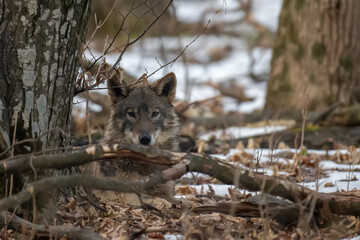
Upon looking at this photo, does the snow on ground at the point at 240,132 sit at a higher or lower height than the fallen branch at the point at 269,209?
higher

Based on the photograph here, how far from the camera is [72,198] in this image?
5.39m

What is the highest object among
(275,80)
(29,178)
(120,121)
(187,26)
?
(187,26)

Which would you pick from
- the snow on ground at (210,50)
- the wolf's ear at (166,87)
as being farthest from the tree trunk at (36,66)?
the snow on ground at (210,50)

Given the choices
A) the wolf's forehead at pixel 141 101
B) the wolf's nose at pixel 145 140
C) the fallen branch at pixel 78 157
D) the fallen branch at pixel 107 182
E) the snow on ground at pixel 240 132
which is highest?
the wolf's forehead at pixel 141 101

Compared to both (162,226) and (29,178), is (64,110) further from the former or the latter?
(162,226)

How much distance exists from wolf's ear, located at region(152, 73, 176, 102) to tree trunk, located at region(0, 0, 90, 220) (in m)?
2.39

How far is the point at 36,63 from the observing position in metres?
5.07

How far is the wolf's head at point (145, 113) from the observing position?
7419 mm

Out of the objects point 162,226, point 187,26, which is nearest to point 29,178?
point 162,226

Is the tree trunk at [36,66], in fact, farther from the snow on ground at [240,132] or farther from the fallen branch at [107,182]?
the snow on ground at [240,132]

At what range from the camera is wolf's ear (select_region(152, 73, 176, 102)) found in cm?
758

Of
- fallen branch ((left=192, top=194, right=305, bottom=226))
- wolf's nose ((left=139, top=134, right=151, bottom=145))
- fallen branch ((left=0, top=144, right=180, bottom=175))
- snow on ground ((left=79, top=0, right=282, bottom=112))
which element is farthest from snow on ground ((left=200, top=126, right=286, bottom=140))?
fallen branch ((left=0, top=144, right=180, bottom=175))

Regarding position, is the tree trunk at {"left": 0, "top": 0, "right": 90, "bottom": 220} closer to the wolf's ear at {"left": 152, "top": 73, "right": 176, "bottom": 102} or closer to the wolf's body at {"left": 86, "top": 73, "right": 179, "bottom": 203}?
the wolf's body at {"left": 86, "top": 73, "right": 179, "bottom": 203}

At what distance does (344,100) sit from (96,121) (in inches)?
188
